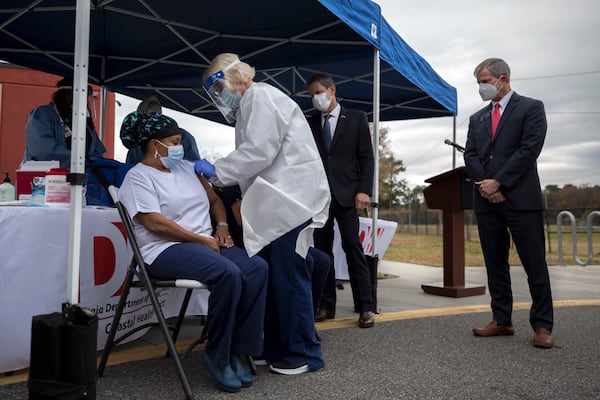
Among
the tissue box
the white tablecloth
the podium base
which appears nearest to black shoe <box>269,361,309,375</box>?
the white tablecloth

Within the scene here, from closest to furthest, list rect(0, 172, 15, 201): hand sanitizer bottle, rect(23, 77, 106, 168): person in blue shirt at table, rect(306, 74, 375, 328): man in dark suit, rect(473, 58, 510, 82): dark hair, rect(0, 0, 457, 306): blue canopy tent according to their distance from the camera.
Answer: rect(0, 172, 15, 201): hand sanitizer bottle < rect(473, 58, 510, 82): dark hair < rect(23, 77, 106, 168): person in blue shirt at table < rect(306, 74, 375, 328): man in dark suit < rect(0, 0, 457, 306): blue canopy tent

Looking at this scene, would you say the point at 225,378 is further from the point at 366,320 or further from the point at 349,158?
the point at 349,158

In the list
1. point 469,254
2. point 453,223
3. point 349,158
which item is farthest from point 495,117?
point 469,254

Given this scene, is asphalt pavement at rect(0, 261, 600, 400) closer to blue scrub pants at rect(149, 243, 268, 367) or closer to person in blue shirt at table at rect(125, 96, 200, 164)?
blue scrub pants at rect(149, 243, 268, 367)

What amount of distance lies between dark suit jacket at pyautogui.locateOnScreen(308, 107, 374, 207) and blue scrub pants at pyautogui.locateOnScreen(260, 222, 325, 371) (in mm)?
1422

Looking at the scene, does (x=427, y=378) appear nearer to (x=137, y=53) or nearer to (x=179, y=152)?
(x=179, y=152)

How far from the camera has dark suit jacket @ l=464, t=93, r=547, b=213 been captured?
142 inches

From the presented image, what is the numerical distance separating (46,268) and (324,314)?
2278mm

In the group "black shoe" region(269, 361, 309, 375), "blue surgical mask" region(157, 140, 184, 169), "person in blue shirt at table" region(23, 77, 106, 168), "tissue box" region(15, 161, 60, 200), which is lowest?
"black shoe" region(269, 361, 309, 375)

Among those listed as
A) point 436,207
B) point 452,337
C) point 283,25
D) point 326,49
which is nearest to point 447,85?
point 436,207

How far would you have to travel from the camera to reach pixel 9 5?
4.34 metres

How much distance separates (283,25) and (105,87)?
2613mm

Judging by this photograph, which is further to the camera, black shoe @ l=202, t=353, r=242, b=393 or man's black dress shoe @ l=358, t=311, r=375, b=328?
man's black dress shoe @ l=358, t=311, r=375, b=328

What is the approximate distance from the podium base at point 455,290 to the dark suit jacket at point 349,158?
2.09m
